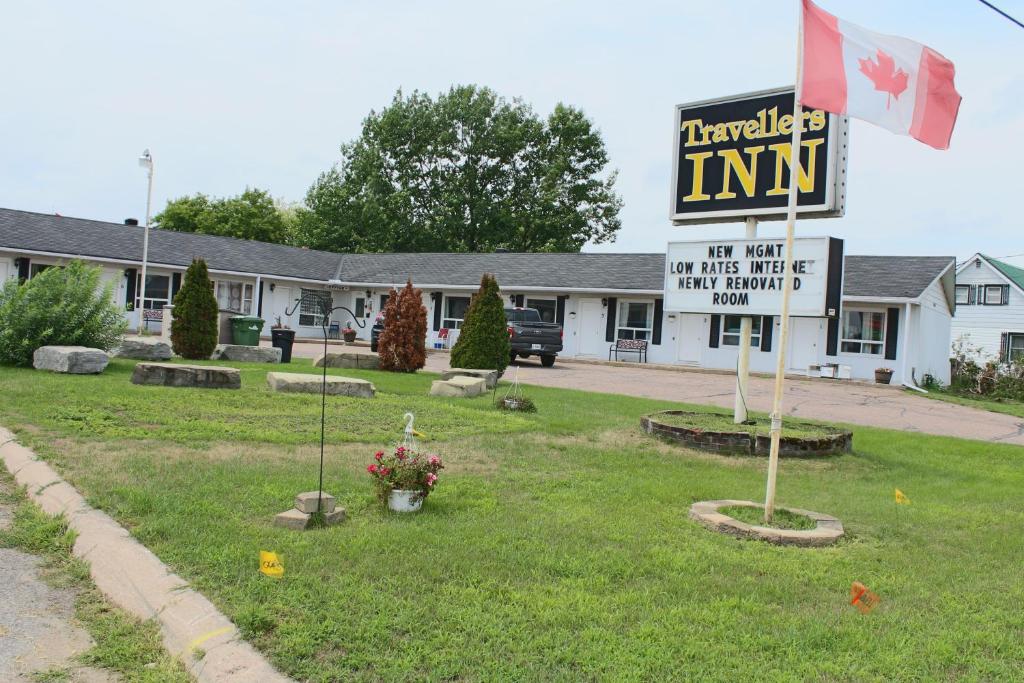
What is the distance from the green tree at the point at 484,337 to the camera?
17.2m

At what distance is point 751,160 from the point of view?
34.3 ft

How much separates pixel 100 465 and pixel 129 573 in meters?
2.73

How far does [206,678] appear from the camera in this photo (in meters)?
3.31

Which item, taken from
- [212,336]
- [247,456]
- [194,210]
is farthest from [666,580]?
[194,210]

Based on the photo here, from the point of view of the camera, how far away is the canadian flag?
6.34 metres

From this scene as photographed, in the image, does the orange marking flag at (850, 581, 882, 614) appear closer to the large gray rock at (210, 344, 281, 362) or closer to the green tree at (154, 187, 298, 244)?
the large gray rock at (210, 344, 281, 362)

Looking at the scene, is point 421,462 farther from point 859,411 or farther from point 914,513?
point 859,411

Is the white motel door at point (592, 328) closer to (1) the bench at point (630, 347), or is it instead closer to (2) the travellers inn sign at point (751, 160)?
(1) the bench at point (630, 347)

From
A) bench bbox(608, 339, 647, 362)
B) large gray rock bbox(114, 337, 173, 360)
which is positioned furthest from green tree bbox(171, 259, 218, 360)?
bench bbox(608, 339, 647, 362)

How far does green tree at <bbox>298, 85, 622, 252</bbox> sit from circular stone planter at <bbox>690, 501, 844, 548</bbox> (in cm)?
4510

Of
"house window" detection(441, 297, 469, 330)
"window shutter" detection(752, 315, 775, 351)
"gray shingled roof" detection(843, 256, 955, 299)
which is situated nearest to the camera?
"gray shingled roof" detection(843, 256, 955, 299)

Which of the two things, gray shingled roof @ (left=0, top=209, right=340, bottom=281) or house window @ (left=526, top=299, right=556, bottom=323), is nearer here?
gray shingled roof @ (left=0, top=209, right=340, bottom=281)

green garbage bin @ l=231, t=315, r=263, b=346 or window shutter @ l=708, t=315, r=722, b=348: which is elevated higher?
window shutter @ l=708, t=315, r=722, b=348

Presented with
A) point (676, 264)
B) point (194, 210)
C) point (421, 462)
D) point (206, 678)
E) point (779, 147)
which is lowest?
point (206, 678)
